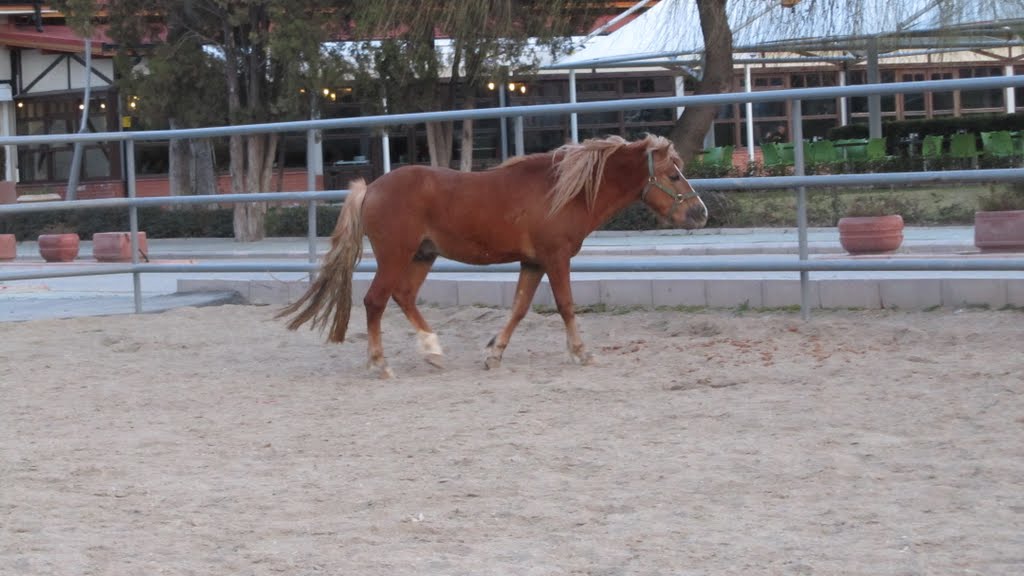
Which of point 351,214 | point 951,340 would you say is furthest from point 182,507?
point 951,340

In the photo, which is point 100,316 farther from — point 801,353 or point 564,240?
point 801,353

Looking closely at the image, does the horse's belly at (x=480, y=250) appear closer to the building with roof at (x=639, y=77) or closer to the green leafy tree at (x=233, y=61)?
the building with roof at (x=639, y=77)

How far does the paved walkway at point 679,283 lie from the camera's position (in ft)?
25.7

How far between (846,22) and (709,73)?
2049 mm

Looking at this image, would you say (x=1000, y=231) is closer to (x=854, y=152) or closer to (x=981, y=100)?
(x=854, y=152)

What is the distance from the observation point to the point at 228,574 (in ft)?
11.4

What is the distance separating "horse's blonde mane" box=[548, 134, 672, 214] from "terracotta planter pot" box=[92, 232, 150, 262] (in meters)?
6.18

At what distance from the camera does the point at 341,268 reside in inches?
277

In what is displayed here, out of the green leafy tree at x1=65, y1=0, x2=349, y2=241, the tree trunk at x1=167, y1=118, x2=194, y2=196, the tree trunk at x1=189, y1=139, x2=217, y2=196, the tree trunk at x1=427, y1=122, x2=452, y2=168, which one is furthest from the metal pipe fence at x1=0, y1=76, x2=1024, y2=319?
the tree trunk at x1=167, y1=118, x2=194, y2=196

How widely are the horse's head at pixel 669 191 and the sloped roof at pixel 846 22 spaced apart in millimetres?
10607

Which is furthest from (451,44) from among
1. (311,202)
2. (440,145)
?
(311,202)

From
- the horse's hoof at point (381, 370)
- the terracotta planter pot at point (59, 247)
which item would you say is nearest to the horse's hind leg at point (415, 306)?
the horse's hoof at point (381, 370)

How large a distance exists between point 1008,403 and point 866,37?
13131 mm

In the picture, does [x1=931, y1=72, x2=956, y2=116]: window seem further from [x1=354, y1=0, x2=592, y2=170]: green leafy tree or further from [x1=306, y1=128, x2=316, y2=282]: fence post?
[x1=306, y1=128, x2=316, y2=282]: fence post
